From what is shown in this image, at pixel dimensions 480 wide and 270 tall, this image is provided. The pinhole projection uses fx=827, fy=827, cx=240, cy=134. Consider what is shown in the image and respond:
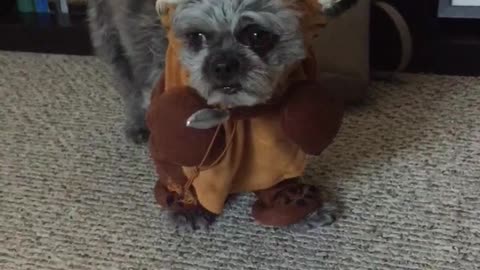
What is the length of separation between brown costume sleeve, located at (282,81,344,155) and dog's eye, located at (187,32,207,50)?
0.13 metres

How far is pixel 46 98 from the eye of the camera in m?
1.55

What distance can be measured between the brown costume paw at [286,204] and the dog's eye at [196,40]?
251 millimetres

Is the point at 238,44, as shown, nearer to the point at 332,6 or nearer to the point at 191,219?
the point at 332,6

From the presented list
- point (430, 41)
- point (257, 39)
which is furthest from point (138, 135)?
point (430, 41)

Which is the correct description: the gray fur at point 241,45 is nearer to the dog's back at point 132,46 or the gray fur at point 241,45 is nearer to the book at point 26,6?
the dog's back at point 132,46

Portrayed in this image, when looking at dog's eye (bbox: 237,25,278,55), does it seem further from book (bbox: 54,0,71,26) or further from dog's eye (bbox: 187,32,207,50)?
book (bbox: 54,0,71,26)

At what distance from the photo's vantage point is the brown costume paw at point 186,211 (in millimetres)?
1194

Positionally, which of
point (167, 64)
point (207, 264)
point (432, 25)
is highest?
point (167, 64)

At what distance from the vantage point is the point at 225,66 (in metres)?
1.02

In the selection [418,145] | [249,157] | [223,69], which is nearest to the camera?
[223,69]

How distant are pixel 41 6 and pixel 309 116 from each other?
885mm

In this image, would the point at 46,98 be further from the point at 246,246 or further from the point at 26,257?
the point at 246,246

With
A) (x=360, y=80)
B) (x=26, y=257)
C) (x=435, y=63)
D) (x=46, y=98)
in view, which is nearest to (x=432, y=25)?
(x=435, y=63)

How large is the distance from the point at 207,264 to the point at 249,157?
0.52 feet
